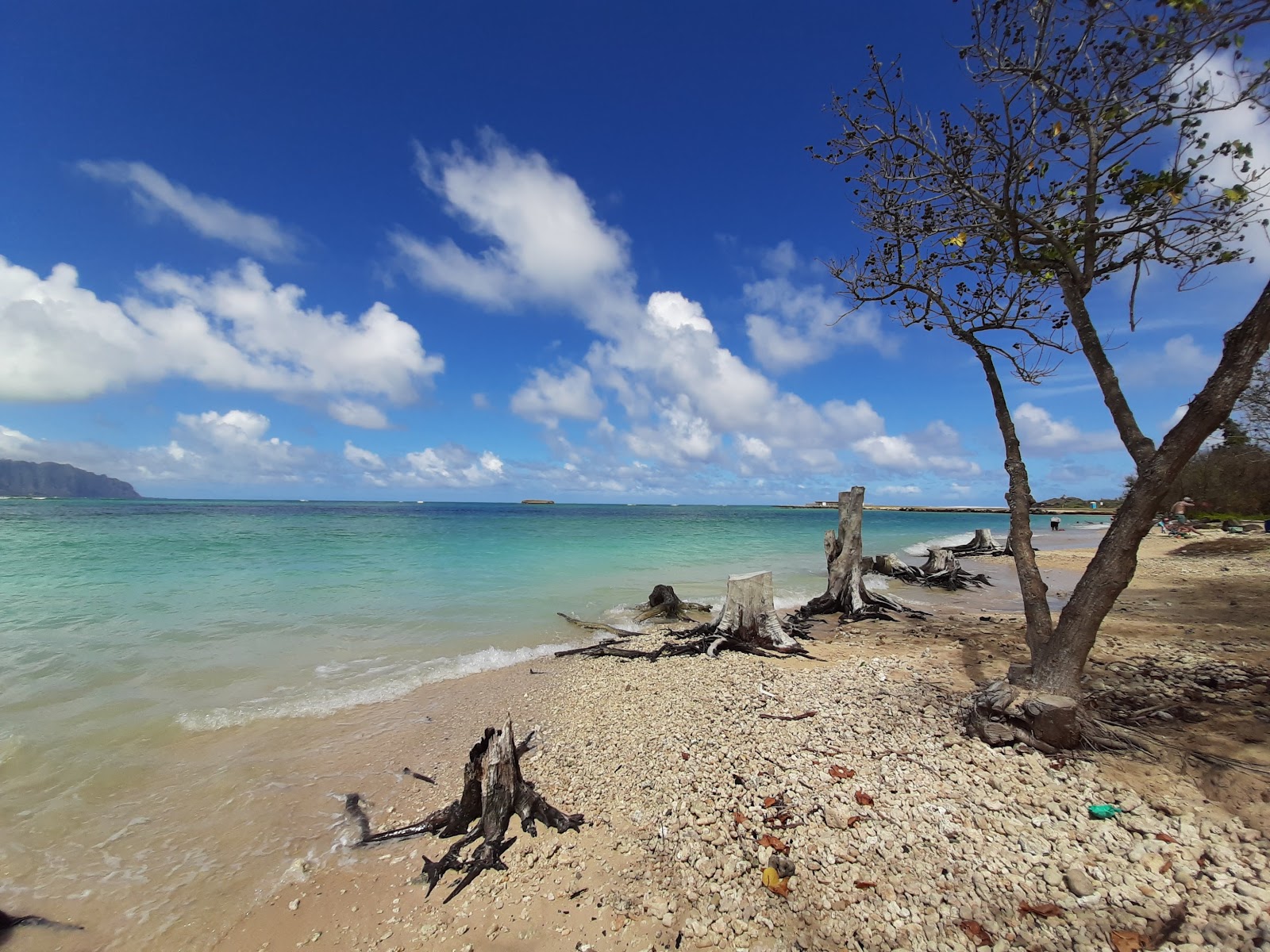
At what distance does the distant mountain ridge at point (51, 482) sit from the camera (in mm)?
152000

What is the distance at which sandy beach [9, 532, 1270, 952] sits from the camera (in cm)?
287

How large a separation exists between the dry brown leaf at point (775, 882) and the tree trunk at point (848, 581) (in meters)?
9.09

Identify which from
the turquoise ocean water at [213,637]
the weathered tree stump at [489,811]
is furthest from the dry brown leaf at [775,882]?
the turquoise ocean water at [213,637]

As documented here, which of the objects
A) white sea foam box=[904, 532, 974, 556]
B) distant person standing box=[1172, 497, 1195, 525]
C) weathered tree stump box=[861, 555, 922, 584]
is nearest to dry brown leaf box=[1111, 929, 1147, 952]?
weathered tree stump box=[861, 555, 922, 584]

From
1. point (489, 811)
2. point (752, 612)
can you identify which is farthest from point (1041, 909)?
point (752, 612)

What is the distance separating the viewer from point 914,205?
5953 mm

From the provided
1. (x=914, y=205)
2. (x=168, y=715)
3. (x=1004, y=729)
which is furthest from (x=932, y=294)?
(x=168, y=715)

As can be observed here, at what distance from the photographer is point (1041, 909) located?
279 centimetres

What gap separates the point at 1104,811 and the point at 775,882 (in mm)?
2190

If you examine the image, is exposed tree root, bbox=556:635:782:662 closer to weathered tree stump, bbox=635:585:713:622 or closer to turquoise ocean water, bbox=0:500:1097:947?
turquoise ocean water, bbox=0:500:1097:947

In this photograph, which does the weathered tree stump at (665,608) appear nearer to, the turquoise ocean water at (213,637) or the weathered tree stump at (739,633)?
the turquoise ocean water at (213,637)

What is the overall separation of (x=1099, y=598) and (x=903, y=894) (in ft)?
9.46

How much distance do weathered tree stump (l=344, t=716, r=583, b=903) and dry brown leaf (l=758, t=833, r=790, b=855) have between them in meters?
1.41

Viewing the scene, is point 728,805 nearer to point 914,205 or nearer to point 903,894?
point 903,894
